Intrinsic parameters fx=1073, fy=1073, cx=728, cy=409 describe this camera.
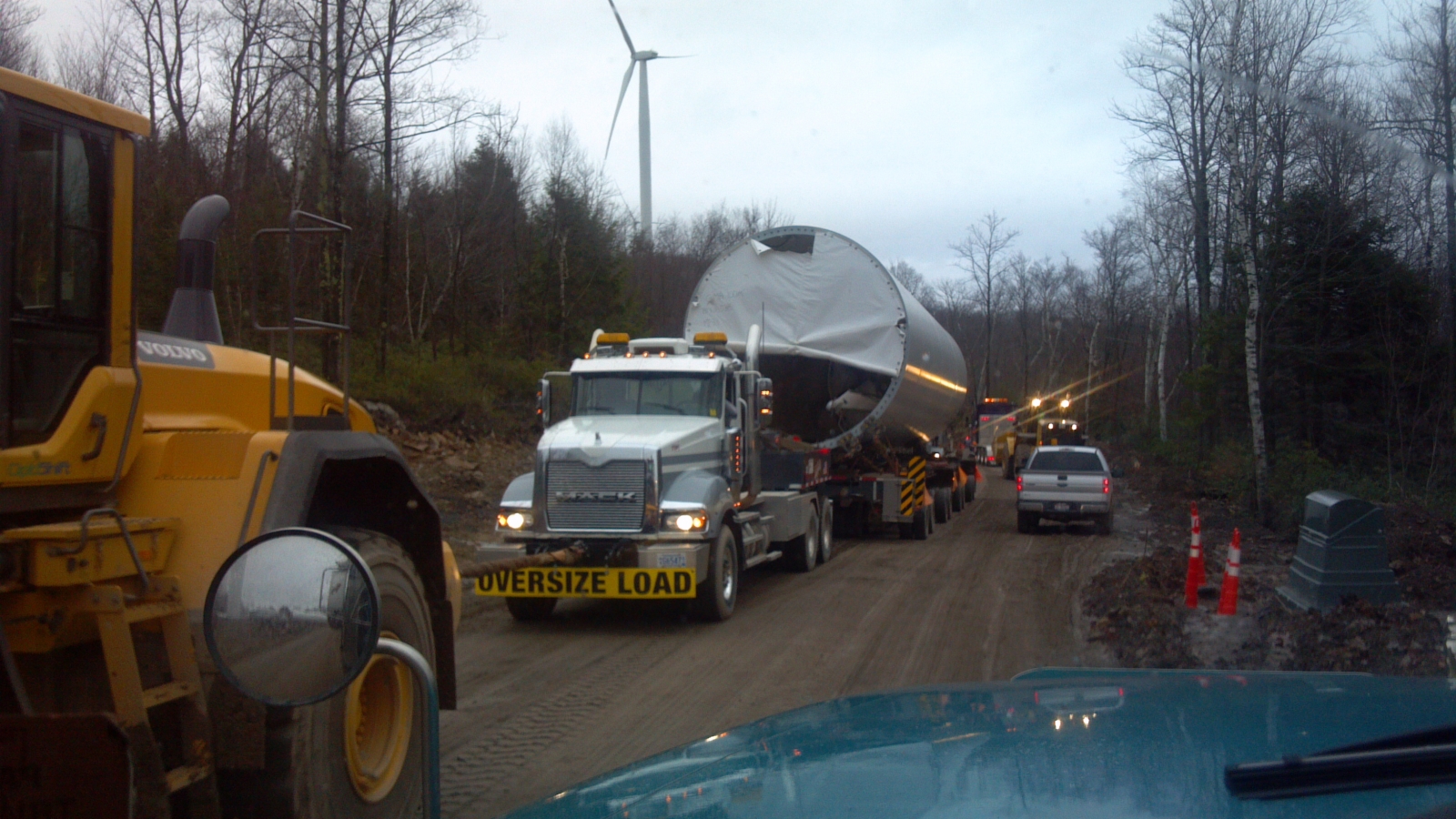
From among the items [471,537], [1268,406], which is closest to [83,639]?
[471,537]

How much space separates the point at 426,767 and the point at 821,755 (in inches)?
42.9

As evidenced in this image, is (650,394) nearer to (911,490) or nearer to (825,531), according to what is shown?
(825,531)

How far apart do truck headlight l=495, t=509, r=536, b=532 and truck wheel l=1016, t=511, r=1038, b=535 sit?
480 inches

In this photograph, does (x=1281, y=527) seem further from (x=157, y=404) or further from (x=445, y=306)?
(x=445, y=306)

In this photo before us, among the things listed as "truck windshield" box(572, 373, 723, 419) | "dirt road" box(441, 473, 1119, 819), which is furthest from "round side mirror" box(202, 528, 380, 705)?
"truck windshield" box(572, 373, 723, 419)

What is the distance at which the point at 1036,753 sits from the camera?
2.85 m

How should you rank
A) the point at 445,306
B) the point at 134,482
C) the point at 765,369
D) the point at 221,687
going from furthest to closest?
the point at 445,306 < the point at 765,369 < the point at 134,482 < the point at 221,687

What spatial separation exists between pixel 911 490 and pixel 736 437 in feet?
23.9

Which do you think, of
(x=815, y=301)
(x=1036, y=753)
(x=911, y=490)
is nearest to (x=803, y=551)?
(x=815, y=301)

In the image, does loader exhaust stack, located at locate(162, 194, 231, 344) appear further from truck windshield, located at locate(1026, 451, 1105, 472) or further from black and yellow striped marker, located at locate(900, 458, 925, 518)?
truck windshield, located at locate(1026, 451, 1105, 472)

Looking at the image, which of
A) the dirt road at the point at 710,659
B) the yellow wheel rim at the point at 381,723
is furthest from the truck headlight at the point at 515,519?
the yellow wheel rim at the point at 381,723

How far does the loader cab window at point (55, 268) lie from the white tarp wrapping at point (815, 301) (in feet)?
43.5

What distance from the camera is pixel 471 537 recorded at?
16078 mm

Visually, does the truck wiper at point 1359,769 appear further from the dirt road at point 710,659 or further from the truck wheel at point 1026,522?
the truck wheel at point 1026,522
